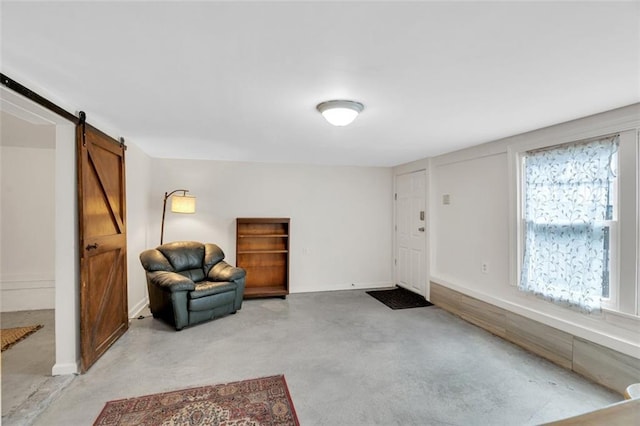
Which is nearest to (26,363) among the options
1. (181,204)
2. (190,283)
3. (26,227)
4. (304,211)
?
(190,283)

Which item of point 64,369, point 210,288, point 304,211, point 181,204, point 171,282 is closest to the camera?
point 64,369

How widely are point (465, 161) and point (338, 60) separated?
308 cm

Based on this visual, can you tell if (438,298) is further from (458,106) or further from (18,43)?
(18,43)

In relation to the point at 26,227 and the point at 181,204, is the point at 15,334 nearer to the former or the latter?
the point at 26,227

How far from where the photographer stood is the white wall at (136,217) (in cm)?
392

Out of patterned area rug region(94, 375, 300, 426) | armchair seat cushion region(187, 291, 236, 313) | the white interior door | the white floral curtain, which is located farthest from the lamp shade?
the white floral curtain

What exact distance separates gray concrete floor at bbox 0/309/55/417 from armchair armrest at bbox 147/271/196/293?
1092mm

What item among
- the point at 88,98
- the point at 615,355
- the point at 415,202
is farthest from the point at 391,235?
the point at 88,98

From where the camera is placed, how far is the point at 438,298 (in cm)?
458

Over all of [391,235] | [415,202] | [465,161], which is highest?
[465,161]

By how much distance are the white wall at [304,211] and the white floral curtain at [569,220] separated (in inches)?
111

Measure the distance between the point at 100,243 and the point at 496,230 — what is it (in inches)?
168

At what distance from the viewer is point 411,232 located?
5.30 meters

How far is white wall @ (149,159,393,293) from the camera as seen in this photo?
5.02 meters
